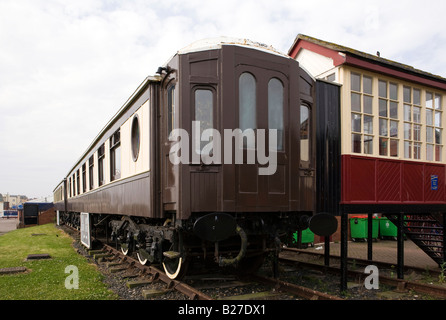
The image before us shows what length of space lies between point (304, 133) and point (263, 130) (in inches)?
44.4

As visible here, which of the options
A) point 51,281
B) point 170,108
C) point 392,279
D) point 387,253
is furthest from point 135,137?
point 387,253

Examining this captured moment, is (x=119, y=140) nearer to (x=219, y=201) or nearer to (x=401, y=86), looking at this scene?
(x=219, y=201)

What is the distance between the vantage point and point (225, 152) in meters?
5.21

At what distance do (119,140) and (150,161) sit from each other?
2.75 metres

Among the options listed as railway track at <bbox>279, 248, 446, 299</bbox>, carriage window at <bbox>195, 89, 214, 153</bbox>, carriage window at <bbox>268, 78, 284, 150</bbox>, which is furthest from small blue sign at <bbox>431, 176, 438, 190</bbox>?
carriage window at <bbox>195, 89, 214, 153</bbox>

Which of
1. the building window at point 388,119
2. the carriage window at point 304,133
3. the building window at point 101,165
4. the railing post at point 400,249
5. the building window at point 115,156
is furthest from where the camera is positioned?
the building window at point 101,165

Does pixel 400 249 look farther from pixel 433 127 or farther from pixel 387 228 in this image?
pixel 387 228

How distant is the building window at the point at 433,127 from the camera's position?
8055mm

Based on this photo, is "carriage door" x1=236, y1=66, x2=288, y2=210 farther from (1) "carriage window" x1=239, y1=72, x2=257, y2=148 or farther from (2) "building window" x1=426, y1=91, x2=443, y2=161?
(2) "building window" x1=426, y1=91, x2=443, y2=161

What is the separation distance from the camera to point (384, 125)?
7344 millimetres

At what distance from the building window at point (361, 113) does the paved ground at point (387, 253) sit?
140 inches

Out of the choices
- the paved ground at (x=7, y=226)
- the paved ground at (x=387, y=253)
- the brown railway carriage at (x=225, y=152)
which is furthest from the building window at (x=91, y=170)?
the paved ground at (x=7, y=226)

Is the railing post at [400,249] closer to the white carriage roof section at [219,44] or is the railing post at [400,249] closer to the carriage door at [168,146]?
the white carriage roof section at [219,44]
